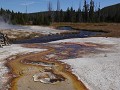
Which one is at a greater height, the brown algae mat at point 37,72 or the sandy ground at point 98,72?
the sandy ground at point 98,72

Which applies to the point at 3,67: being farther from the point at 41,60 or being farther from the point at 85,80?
the point at 85,80

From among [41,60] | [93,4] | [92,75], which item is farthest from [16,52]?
[93,4]

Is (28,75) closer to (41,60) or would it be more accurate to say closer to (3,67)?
(3,67)

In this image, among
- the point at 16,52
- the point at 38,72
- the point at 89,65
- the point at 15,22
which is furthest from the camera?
the point at 15,22

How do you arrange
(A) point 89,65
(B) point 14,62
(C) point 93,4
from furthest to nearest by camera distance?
(C) point 93,4, (B) point 14,62, (A) point 89,65

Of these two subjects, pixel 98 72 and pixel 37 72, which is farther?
pixel 37 72

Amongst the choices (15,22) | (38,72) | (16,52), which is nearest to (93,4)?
(15,22)

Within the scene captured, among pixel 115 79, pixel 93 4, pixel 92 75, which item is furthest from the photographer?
pixel 93 4

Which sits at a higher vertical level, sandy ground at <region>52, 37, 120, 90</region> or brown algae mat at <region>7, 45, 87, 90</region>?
sandy ground at <region>52, 37, 120, 90</region>

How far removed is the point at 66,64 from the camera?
20.9 meters

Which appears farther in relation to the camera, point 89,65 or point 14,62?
point 14,62

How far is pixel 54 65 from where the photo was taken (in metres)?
20.8

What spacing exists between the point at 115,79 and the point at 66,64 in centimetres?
564

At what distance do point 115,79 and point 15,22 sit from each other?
83445 mm
